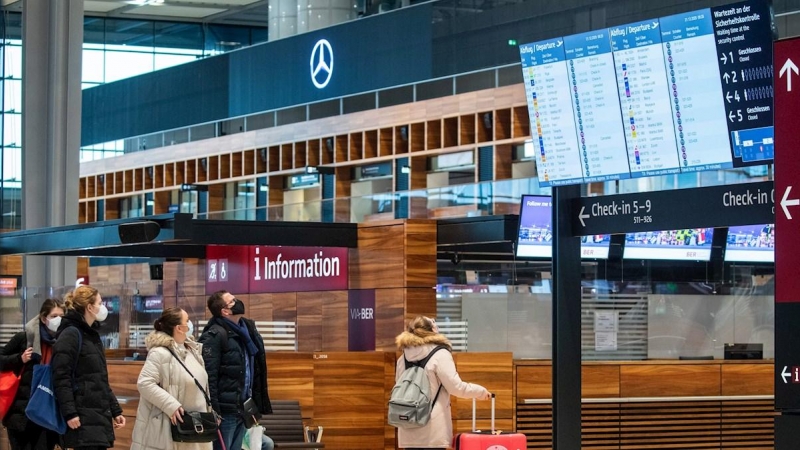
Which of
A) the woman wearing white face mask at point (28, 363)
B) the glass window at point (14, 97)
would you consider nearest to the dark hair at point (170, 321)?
the woman wearing white face mask at point (28, 363)

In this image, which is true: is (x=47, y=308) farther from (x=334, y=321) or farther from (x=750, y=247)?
(x=750, y=247)

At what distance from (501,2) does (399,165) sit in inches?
140

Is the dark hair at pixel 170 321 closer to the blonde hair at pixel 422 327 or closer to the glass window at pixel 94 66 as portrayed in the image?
the blonde hair at pixel 422 327

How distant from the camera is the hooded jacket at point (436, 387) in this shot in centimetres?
741

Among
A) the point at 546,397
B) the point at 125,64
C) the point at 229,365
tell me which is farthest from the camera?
the point at 125,64

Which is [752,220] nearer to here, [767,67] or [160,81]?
[767,67]

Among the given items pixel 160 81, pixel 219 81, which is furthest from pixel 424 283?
pixel 160 81

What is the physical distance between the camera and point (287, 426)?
9.93 meters

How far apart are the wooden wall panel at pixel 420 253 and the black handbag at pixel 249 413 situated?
8.23 ft

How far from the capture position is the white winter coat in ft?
22.8

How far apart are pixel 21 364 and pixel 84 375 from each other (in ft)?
4.26

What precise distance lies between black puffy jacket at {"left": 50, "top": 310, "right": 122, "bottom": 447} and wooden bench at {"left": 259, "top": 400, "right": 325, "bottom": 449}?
2.91 m

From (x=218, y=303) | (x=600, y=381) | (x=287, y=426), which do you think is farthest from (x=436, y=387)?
(x=600, y=381)

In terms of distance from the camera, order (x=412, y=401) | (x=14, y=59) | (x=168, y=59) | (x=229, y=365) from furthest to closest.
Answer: (x=168, y=59) < (x=14, y=59) < (x=229, y=365) < (x=412, y=401)
